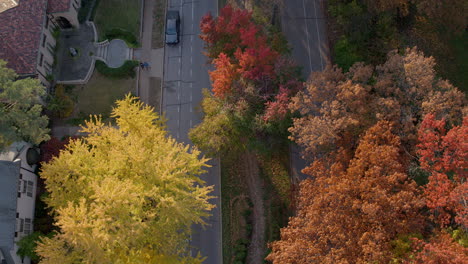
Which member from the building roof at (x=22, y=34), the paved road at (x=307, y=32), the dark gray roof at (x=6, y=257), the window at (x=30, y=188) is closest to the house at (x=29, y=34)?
the building roof at (x=22, y=34)

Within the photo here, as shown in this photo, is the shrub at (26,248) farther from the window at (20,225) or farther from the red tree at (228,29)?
the red tree at (228,29)

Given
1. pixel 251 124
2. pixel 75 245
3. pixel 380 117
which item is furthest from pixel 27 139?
pixel 380 117

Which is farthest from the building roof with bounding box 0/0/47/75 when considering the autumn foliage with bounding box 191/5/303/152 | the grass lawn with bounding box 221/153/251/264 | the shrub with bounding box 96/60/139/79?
the grass lawn with bounding box 221/153/251/264

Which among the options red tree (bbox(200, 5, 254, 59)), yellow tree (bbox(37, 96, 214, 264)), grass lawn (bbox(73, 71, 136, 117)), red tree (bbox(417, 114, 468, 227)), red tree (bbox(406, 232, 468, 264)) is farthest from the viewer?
grass lawn (bbox(73, 71, 136, 117))

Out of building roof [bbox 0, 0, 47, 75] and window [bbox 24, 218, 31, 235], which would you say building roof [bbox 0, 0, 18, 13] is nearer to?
building roof [bbox 0, 0, 47, 75]

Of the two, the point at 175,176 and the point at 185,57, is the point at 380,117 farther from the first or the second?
the point at 185,57

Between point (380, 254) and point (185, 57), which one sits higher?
point (185, 57)
